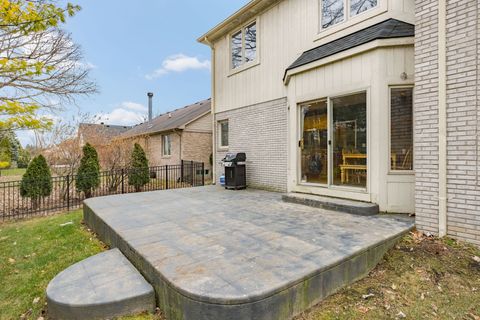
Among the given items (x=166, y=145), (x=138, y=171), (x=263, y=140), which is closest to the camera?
(x=263, y=140)

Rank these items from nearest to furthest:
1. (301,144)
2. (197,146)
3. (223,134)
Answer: (301,144)
(223,134)
(197,146)

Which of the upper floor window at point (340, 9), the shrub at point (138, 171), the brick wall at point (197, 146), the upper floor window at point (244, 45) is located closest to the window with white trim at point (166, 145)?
the brick wall at point (197, 146)

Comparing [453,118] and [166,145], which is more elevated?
[166,145]

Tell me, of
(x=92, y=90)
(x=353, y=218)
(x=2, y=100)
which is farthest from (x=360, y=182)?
(x=92, y=90)

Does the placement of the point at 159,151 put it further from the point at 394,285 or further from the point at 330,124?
the point at 394,285

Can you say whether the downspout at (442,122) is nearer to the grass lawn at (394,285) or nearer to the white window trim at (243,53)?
the grass lawn at (394,285)

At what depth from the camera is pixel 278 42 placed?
778 centimetres

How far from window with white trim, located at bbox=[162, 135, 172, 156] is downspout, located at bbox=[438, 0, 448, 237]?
14.6 metres

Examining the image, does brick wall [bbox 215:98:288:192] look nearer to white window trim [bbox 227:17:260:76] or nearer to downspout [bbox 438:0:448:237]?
white window trim [bbox 227:17:260:76]

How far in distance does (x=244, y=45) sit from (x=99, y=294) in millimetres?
8325

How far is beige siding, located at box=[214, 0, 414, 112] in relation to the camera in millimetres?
5633

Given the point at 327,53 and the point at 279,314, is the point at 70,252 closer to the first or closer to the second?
the point at 279,314

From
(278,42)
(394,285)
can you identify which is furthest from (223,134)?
(394,285)

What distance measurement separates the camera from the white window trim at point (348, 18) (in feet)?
17.8
